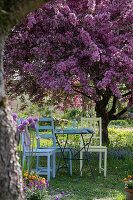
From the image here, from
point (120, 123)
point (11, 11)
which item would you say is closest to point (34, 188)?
point (11, 11)

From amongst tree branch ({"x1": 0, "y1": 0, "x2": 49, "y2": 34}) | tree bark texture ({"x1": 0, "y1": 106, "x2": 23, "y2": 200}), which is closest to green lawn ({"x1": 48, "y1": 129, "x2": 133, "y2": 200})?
tree bark texture ({"x1": 0, "y1": 106, "x2": 23, "y2": 200})

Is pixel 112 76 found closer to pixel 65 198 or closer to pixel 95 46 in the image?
pixel 95 46

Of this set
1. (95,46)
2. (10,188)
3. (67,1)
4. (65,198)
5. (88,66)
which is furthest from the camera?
(67,1)

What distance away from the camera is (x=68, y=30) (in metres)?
6.21

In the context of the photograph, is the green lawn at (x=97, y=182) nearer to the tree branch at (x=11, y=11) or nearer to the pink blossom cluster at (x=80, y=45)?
the pink blossom cluster at (x=80, y=45)

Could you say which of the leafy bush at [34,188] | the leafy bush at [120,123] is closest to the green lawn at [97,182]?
the leafy bush at [34,188]

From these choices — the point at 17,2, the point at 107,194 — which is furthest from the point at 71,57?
the point at 17,2

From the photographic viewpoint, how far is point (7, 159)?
2.10 metres

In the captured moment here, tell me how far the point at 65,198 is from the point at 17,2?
121 inches

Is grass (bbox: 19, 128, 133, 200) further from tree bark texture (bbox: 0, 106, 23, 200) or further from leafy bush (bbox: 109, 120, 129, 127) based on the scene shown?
leafy bush (bbox: 109, 120, 129, 127)

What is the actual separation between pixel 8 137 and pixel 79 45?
14.0ft

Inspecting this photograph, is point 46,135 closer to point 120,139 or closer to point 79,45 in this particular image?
point 79,45

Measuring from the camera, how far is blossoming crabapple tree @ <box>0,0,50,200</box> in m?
2.08

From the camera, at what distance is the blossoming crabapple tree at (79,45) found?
5691mm
